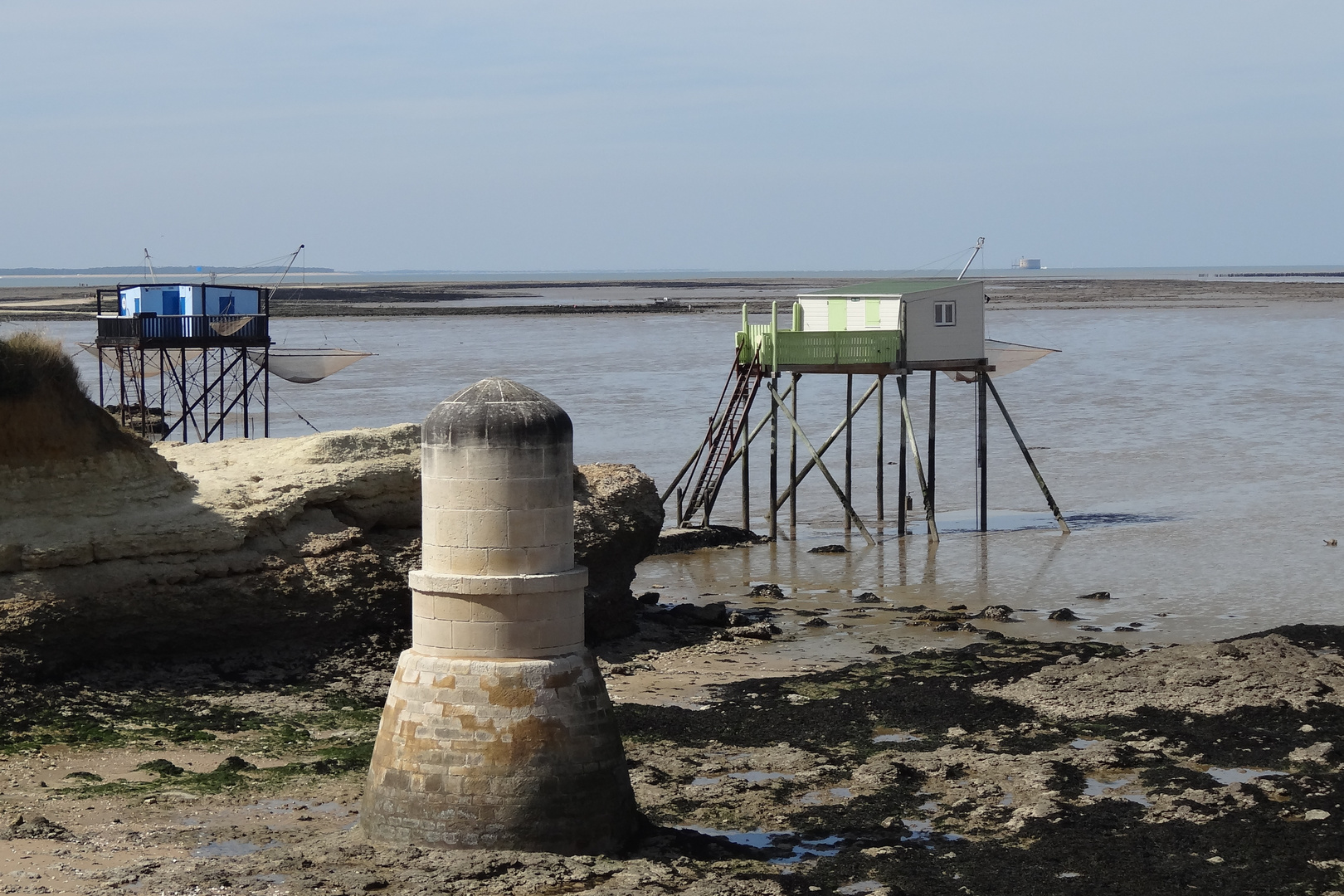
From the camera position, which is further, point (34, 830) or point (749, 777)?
point (749, 777)

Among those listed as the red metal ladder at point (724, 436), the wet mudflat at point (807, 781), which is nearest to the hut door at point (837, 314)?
the red metal ladder at point (724, 436)

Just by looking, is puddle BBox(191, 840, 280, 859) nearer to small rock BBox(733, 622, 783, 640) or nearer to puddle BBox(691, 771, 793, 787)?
puddle BBox(691, 771, 793, 787)

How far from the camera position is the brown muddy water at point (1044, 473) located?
25.5m

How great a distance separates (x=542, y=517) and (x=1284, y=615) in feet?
47.8

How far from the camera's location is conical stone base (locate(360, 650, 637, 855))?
529 inches

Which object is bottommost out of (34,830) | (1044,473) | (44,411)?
(34,830)

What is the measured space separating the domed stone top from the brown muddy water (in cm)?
872

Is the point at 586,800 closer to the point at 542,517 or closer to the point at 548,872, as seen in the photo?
the point at 548,872

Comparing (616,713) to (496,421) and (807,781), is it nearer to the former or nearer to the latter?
(807,781)

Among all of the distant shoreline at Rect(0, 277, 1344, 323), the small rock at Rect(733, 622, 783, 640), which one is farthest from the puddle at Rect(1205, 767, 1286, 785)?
the distant shoreline at Rect(0, 277, 1344, 323)

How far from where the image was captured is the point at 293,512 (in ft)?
66.4

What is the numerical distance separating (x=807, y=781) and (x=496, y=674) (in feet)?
12.8

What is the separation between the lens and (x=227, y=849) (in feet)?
44.9

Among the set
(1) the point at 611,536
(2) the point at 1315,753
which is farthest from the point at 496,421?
(1) the point at 611,536
